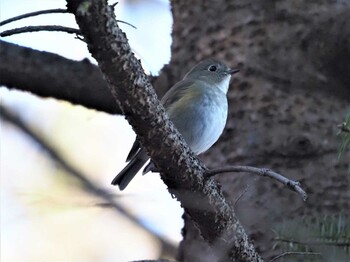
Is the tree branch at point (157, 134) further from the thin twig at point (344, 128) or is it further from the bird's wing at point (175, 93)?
the bird's wing at point (175, 93)

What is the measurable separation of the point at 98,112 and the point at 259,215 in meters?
0.93

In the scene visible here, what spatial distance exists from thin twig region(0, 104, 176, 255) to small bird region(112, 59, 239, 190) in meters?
0.20

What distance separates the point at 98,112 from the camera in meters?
3.53

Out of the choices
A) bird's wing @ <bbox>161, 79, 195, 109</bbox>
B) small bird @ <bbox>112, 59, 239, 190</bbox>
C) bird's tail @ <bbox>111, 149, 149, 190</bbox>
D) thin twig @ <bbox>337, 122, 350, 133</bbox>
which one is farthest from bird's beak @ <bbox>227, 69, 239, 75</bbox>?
thin twig @ <bbox>337, 122, 350, 133</bbox>

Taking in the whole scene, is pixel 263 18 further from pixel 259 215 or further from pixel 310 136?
pixel 259 215

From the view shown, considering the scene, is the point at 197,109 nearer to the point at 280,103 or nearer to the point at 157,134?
the point at 280,103

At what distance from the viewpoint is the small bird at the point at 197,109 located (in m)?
3.22

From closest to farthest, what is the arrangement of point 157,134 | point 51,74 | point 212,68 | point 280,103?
point 157,134 → point 280,103 → point 51,74 → point 212,68

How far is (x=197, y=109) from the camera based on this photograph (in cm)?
339

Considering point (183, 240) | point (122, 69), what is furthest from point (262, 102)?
point (122, 69)

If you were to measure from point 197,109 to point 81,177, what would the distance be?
0.63 meters

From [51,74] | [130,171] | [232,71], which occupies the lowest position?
[130,171]

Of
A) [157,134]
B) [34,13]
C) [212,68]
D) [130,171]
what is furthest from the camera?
[212,68]

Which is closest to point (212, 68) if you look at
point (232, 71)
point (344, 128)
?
point (232, 71)
